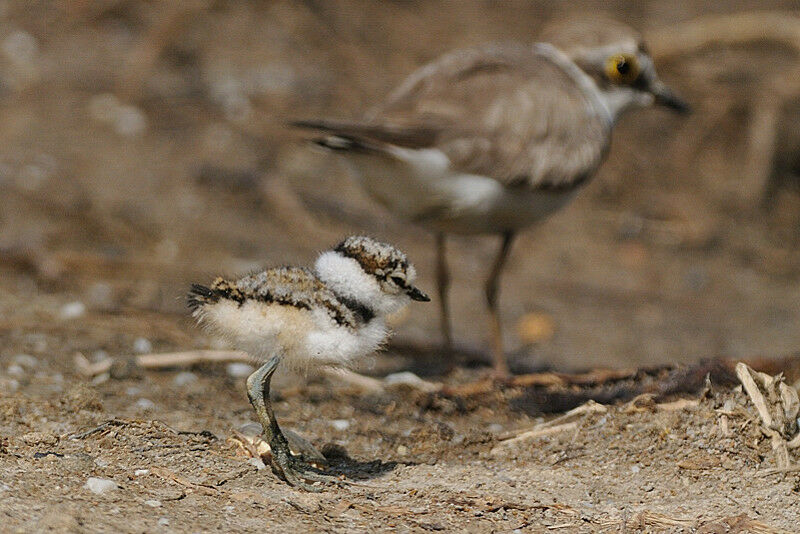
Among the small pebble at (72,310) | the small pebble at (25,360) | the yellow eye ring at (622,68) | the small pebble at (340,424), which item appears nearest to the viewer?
the small pebble at (340,424)

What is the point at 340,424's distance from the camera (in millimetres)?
3723

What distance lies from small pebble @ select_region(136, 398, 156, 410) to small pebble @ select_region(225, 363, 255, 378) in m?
0.55

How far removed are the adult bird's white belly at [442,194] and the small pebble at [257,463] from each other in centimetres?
152

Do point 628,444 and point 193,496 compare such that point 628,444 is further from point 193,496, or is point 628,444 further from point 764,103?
point 764,103

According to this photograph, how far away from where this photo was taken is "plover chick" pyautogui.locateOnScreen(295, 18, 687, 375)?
13.7ft

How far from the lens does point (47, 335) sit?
428 centimetres

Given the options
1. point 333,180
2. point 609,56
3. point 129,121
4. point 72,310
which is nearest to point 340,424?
point 72,310

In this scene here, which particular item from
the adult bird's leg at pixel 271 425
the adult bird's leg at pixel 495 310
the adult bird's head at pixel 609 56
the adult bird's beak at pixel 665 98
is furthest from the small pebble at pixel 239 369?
the adult bird's beak at pixel 665 98

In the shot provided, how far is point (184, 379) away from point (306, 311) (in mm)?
1393

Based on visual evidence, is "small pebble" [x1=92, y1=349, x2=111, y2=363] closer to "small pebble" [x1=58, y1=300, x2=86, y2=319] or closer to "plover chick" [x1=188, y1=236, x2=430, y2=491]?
"small pebble" [x1=58, y1=300, x2=86, y2=319]

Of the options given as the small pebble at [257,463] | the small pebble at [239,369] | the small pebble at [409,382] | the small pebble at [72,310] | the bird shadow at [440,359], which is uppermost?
the small pebble at [72,310]

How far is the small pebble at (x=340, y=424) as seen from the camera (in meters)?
3.69

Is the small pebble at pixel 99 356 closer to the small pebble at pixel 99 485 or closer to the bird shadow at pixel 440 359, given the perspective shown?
the bird shadow at pixel 440 359

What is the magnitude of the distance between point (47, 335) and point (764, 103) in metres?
5.86
